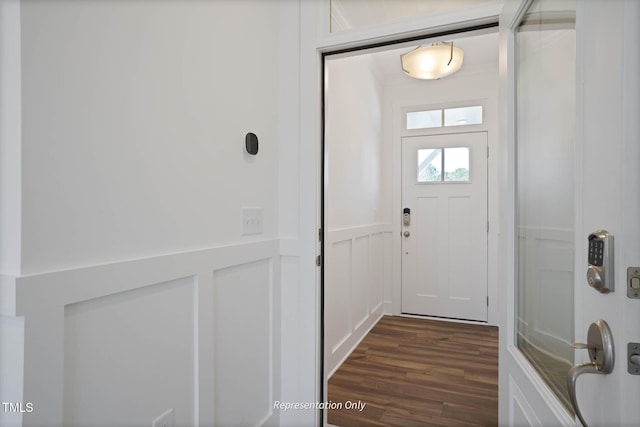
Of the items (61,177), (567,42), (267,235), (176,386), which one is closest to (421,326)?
(267,235)

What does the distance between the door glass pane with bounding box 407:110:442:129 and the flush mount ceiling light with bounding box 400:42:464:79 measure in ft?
3.12

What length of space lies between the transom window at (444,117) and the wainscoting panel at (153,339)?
110 inches

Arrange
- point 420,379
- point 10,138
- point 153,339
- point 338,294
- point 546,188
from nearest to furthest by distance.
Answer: point 10,138
point 546,188
point 153,339
point 420,379
point 338,294

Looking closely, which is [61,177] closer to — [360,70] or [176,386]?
[176,386]

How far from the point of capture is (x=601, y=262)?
608 millimetres

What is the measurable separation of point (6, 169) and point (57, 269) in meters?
0.24

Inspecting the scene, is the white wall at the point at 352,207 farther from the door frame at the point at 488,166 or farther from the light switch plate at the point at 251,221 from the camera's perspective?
the light switch plate at the point at 251,221

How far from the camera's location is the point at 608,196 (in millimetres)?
601

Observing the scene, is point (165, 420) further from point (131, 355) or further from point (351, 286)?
point (351, 286)

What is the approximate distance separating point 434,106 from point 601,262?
11.4ft

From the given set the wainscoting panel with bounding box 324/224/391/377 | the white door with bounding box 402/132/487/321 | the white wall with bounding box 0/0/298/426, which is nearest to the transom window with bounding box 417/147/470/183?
the white door with bounding box 402/132/487/321

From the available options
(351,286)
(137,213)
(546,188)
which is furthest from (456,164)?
(137,213)

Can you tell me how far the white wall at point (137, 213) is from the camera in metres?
0.76

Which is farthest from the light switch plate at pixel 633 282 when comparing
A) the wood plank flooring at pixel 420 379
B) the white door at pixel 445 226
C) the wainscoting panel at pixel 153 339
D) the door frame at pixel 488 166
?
the white door at pixel 445 226
